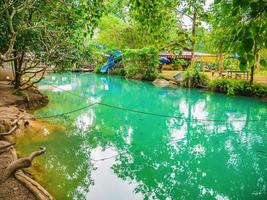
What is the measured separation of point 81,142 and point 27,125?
1576 millimetres

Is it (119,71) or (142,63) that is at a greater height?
(142,63)

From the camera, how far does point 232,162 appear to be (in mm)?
6586

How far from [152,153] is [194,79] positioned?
11.6m

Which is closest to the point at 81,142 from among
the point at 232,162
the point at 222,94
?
the point at 232,162

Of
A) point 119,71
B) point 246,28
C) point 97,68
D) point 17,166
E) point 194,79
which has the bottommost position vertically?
point 17,166

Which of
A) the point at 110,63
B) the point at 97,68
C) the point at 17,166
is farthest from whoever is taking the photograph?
the point at 97,68

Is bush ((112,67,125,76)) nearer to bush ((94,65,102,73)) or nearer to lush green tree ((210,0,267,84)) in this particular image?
bush ((94,65,102,73))

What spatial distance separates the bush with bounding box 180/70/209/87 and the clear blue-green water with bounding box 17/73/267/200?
193 inches

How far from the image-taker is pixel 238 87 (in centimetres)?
1505

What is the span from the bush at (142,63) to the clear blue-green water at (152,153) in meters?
9.04

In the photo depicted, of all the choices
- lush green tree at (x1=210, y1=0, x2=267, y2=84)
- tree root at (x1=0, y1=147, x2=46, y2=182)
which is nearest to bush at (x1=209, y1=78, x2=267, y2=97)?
tree root at (x1=0, y1=147, x2=46, y2=182)

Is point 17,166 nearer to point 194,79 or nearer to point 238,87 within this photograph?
point 238,87

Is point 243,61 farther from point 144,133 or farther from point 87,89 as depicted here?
point 87,89

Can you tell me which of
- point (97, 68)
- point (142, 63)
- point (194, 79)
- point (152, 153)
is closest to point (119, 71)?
point (97, 68)
